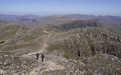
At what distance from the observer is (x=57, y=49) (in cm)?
7981

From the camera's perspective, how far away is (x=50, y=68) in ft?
165

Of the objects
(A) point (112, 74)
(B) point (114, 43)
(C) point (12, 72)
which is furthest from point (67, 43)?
(C) point (12, 72)

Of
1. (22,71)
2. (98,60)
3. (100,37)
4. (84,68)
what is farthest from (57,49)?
(100,37)

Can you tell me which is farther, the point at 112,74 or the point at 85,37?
the point at 85,37

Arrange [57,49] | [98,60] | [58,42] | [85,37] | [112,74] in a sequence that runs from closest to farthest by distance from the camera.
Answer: [112,74] < [98,60] < [57,49] < [58,42] < [85,37]

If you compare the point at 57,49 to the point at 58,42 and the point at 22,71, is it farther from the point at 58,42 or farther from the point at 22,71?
the point at 22,71

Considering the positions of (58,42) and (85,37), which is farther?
(85,37)

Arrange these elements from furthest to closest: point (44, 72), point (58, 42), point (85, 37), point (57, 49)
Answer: point (85, 37)
point (58, 42)
point (57, 49)
point (44, 72)

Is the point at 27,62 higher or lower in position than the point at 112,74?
higher

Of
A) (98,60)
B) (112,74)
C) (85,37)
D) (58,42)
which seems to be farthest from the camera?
(85,37)

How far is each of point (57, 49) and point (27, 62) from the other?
27109mm

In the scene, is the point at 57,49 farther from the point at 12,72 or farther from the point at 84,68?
the point at 12,72

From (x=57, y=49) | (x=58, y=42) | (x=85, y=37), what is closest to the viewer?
(x=57, y=49)

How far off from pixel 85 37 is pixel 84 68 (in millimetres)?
49720
